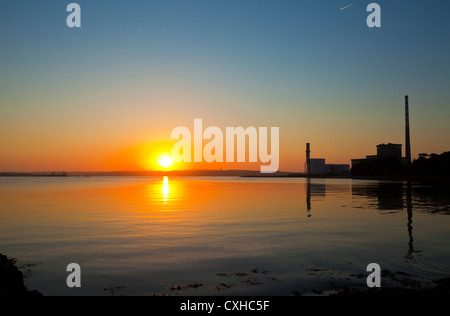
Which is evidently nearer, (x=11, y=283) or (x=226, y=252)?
(x=11, y=283)

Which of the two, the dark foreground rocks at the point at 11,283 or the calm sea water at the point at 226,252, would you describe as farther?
the calm sea water at the point at 226,252

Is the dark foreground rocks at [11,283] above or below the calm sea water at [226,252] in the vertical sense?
above

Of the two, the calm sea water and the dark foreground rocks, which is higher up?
the dark foreground rocks

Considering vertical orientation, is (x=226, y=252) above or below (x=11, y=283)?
below

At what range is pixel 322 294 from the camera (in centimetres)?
1256

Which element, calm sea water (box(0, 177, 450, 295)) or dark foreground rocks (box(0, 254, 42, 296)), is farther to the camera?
calm sea water (box(0, 177, 450, 295))
